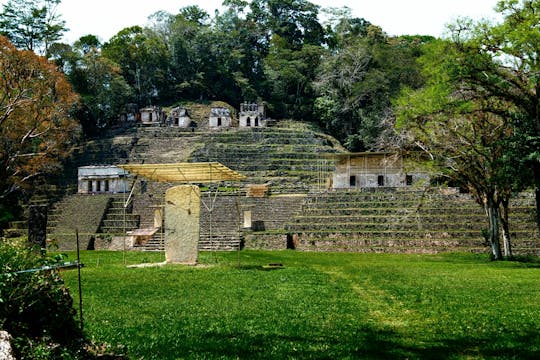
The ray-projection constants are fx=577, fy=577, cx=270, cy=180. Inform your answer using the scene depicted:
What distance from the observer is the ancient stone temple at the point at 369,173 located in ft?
130

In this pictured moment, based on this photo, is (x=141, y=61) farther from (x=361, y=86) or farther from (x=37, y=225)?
(x=37, y=225)

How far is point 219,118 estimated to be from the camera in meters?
63.4

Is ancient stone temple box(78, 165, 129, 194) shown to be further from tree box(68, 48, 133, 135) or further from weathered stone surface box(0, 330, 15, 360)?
weathered stone surface box(0, 330, 15, 360)

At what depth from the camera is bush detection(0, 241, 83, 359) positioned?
5.12 meters

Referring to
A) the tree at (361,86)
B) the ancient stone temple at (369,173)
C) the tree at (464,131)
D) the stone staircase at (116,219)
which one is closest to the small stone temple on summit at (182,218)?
the tree at (464,131)

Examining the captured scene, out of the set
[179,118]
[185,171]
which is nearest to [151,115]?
[179,118]

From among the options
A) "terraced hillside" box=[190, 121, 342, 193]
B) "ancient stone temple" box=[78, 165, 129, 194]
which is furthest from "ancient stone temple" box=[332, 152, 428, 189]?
"ancient stone temple" box=[78, 165, 129, 194]

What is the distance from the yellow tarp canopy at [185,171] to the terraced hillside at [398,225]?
29.2ft

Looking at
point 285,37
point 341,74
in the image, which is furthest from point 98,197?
point 285,37

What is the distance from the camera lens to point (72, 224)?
35.8 meters

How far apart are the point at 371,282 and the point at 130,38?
217ft

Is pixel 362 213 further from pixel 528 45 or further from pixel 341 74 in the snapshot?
pixel 341 74

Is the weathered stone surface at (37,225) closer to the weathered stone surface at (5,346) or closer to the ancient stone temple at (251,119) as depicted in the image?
the weathered stone surface at (5,346)

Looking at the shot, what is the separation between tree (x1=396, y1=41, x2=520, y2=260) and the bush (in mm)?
14999
